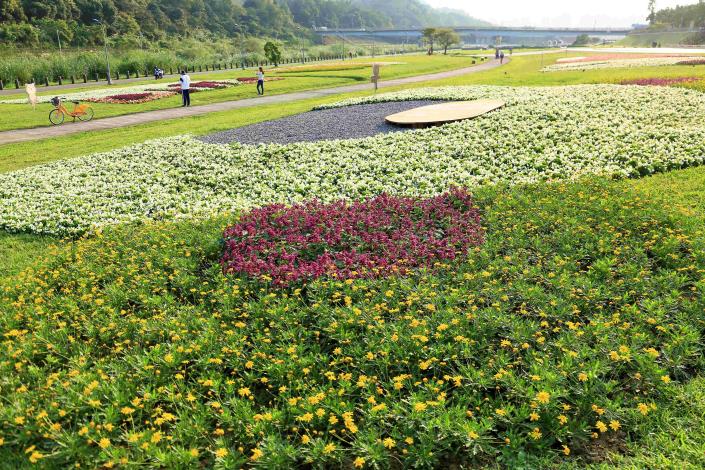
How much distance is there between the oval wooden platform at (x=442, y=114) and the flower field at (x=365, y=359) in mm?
9691

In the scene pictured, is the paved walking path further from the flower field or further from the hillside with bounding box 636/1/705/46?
the hillside with bounding box 636/1/705/46

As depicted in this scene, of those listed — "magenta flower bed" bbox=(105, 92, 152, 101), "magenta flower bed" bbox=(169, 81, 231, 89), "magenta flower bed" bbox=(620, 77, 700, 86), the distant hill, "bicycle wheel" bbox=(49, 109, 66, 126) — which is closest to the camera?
"magenta flower bed" bbox=(620, 77, 700, 86)

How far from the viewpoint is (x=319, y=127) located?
59.0ft

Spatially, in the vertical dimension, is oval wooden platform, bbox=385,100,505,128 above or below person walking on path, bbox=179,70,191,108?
below

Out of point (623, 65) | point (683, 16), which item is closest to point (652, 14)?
point (683, 16)

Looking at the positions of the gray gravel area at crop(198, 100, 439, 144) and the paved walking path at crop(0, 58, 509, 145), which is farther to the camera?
the paved walking path at crop(0, 58, 509, 145)

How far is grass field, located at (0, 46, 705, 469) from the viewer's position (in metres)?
4.11

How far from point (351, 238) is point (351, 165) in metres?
5.28

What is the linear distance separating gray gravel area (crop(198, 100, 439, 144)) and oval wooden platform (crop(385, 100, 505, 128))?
0.43 meters

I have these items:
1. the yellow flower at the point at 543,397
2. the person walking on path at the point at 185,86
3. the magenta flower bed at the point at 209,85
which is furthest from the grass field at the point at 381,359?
the magenta flower bed at the point at 209,85

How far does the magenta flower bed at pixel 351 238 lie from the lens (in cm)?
696

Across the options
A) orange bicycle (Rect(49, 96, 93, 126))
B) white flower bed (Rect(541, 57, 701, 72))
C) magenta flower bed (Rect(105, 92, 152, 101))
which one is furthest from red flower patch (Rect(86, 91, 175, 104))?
white flower bed (Rect(541, 57, 701, 72))

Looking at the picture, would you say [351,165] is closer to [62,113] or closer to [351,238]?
[351,238]

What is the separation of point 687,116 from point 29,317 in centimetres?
1777
